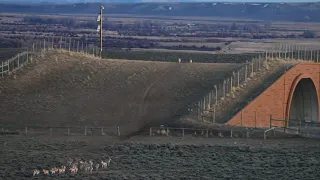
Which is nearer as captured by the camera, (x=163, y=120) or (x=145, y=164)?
(x=145, y=164)

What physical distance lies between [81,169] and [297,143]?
1062 centimetres

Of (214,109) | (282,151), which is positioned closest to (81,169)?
(282,151)

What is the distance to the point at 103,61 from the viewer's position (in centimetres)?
5091

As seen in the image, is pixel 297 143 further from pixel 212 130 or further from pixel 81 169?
pixel 81 169

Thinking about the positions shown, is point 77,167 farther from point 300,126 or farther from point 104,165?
point 300,126

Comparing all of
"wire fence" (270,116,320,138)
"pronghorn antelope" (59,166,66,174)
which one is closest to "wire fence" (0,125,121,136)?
"wire fence" (270,116,320,138)

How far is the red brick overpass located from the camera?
137 ft

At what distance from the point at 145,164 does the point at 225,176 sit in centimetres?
334

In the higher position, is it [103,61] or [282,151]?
[103,61]

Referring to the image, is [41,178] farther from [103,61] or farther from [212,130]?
[103,61]

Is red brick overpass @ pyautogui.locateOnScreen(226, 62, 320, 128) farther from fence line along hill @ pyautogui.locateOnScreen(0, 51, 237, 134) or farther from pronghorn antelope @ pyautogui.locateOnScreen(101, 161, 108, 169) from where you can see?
pronghorn antelope @ pyautogui.locateOnScreen(101, 161, 108, 169)

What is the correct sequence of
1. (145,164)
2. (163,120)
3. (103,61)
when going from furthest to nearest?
(103,61) < (163,120) < (145,164)

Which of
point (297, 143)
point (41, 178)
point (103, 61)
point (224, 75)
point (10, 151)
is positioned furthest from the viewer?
point (103, 61)

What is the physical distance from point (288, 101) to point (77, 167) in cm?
2017
